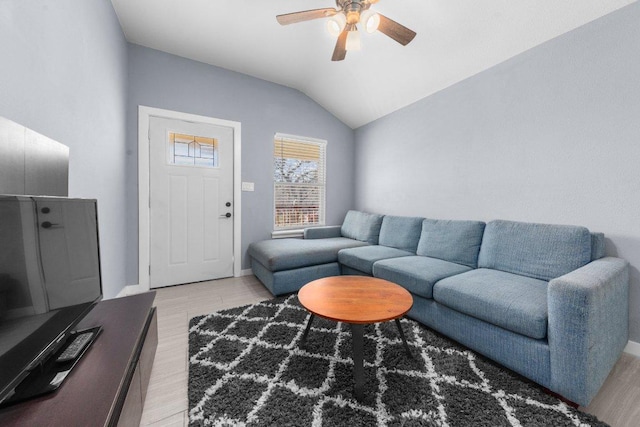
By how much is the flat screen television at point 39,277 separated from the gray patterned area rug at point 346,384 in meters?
0.73

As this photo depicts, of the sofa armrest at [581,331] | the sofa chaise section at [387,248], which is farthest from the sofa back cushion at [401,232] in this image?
the sofa armrest at [581,331]

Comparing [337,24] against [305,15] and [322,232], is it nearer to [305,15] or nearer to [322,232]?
[305,15]

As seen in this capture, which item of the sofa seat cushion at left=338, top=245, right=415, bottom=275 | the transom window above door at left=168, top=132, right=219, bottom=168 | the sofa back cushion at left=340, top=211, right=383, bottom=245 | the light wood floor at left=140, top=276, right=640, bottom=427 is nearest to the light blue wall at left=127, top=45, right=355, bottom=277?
the transom window above door at left=168, top=132, right=219, bottom=168

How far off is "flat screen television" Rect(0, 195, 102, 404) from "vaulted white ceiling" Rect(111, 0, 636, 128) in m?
2.27

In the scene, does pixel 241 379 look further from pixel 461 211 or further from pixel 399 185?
pixel 399 185

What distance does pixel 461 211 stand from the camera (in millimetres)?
2721

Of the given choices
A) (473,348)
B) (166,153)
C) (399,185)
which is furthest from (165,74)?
(473,348)

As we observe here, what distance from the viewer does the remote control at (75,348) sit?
3.03ft

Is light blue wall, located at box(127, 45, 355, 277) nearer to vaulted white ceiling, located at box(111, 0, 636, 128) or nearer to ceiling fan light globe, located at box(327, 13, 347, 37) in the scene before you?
vaulted white ceiling, located at box(111, 0, 636, 128)

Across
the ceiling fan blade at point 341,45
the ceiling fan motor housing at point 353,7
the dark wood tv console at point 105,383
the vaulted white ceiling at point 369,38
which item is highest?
the vaulted white ceiling at point 369,38

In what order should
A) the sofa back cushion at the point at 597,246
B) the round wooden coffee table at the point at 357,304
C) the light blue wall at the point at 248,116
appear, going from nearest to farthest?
the round wooden coffee table at the point at 357,304 < the sofa back cushion at the point at 597,246 < the light blue wall at the point at 248,116

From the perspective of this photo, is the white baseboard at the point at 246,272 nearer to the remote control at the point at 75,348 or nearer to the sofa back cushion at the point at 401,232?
the sofa back cushion at the point at 401,232

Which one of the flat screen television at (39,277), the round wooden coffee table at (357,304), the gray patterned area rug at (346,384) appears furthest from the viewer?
the round wooden coffee table at (357,304)

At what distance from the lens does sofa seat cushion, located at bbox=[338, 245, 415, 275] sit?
2.58 m
